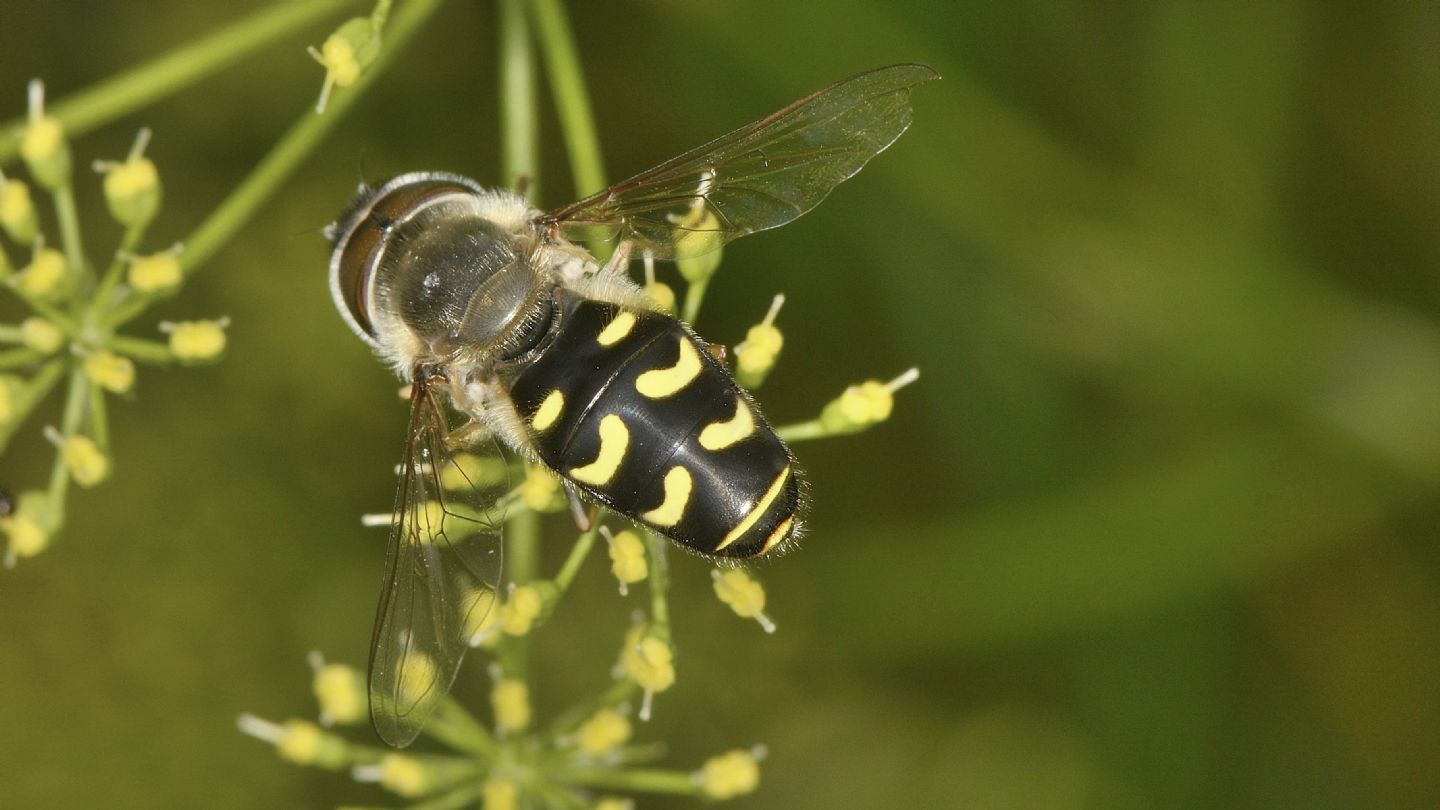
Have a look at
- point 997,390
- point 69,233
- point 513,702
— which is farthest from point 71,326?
point 997,390

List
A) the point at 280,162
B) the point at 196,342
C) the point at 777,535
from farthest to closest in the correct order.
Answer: the point at 280,162
the point at 196,342
the point at 777,535

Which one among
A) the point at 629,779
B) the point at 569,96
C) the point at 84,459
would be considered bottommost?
the point at 629,779

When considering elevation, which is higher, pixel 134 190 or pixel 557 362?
pixel 134 190

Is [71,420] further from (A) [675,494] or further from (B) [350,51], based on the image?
(A) [675,494]

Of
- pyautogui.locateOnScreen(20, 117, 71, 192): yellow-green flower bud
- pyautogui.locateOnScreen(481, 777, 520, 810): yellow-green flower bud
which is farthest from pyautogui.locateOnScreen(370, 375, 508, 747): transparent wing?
pyautogui.locateOnScreen(20, 117, 71, 192): yellow-green flower bud

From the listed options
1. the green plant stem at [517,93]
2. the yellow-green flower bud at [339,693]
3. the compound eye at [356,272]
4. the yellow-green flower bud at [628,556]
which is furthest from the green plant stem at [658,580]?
the green plant stem at [517,93]

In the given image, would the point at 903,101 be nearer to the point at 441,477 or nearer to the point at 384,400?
the point at 441,477

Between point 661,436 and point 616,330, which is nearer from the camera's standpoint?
point 661,436
